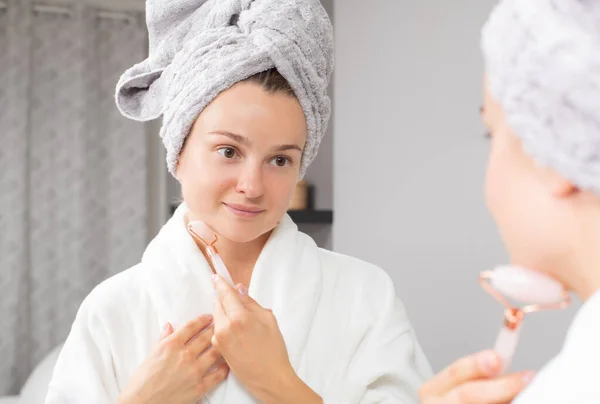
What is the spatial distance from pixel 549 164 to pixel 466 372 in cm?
20

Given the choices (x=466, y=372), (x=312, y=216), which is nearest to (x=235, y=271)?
(x=466, y=372)

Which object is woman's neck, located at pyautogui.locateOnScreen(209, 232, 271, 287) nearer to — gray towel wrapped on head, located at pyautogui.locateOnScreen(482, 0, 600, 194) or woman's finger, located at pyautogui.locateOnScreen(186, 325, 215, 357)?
woman's finger, located at pyautogui.locateOnScreen(186, 325, 215, 357)

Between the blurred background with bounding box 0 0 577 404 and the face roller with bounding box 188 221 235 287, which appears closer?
the face roller with bounding box 188 221 235 287

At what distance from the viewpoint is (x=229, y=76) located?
2.69 ft

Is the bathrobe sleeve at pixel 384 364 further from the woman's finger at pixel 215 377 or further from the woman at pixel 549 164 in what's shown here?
the woman at pixel 549 164

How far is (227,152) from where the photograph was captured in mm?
836

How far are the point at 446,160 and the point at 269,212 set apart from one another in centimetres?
90

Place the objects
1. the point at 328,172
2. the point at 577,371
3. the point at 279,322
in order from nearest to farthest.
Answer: the point at 577,371 → the point at 279,322 → the point at 328,172

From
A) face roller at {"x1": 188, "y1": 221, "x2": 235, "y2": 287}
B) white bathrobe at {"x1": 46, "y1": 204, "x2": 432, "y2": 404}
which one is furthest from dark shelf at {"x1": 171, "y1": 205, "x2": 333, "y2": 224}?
face roller at {"x1": 188, "y1": 221, "x2": 235, "y2": 287}

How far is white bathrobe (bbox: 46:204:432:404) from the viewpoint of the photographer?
87 cm

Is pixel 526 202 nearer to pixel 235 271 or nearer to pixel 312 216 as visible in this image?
pixel 235 271

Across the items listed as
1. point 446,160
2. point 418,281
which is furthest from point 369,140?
point 418,281

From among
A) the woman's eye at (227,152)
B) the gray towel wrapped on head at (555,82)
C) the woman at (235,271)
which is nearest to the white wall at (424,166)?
the woman at (235,271)

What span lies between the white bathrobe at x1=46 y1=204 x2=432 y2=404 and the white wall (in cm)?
56
